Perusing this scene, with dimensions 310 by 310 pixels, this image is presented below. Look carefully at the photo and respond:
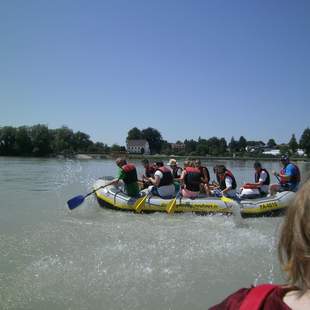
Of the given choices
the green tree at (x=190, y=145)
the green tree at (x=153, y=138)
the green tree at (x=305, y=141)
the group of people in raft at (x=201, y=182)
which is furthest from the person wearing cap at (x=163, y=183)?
the green tree at (x=153, y=138)

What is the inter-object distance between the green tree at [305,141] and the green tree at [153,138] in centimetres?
4650

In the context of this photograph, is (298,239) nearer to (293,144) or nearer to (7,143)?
(7,143)

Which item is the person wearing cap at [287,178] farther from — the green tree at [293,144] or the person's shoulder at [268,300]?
the green tree at [293,144]

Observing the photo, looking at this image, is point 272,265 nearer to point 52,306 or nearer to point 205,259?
point 205,259

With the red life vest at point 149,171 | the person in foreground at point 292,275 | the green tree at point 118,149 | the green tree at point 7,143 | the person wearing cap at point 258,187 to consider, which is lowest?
the person wearing cap at point 258,187

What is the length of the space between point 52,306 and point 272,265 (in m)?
3.22

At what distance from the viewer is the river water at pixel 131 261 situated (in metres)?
4.25

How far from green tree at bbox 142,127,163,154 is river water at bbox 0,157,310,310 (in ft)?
358

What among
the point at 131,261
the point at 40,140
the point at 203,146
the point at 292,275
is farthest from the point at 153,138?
the point at 292,275

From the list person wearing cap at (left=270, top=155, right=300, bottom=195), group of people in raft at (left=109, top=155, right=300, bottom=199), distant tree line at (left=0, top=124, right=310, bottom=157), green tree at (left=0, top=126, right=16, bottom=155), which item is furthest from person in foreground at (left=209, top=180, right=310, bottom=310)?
green tree at (left=0, top=126, right=16, bottom=155)

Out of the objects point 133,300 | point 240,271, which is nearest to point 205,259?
point 240,271

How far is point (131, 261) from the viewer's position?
5363mm

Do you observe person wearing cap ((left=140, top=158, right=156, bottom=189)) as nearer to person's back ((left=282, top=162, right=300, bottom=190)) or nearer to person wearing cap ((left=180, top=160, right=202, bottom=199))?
person wearing cap ((left=180, top=160, right=202, bottom=199))

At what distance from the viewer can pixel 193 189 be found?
10.1 metres
